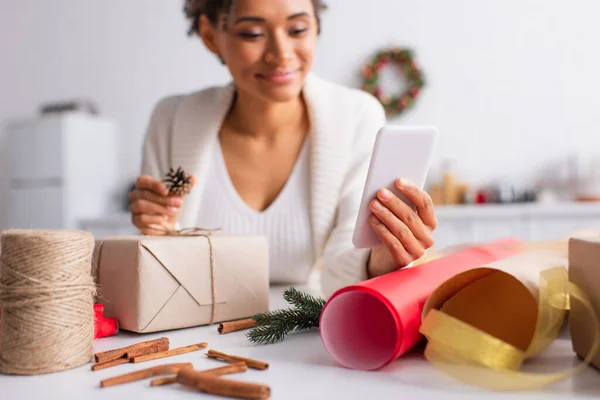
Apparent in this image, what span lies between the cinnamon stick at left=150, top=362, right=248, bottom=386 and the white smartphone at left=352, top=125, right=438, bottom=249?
0.28m

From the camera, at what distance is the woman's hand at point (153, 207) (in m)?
1.11

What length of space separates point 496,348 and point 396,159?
273 mm

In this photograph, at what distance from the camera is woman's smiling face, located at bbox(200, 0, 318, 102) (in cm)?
129

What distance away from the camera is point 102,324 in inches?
29.5

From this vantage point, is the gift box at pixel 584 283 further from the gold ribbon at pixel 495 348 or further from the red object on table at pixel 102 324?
the red object on table at pixel 102 324

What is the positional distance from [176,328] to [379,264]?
1.08 ft

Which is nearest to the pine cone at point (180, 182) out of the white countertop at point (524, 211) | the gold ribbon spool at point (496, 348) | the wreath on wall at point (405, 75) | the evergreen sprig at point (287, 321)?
the evergreen sprig at point (287, 321)

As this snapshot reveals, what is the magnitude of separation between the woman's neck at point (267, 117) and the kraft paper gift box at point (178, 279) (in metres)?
0.72

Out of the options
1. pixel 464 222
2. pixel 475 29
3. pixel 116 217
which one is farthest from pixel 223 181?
pixel 475 29

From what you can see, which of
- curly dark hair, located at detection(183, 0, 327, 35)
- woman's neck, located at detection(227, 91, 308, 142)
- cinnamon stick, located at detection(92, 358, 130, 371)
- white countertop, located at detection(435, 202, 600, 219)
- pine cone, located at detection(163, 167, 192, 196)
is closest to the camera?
cinnamon stick, located at detection(92, 358, 130, 371)

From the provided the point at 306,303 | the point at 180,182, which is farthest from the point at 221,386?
the point at 180,182

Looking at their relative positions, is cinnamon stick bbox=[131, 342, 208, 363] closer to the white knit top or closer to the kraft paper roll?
the kraft paper roll

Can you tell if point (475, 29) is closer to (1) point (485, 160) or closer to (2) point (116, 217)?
(1) point (485, 160)

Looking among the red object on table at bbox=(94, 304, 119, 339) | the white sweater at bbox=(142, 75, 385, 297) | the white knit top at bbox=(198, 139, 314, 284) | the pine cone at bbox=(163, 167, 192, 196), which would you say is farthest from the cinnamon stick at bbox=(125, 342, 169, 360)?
the white knit top at bbox=(198, 139, 314, 284)
